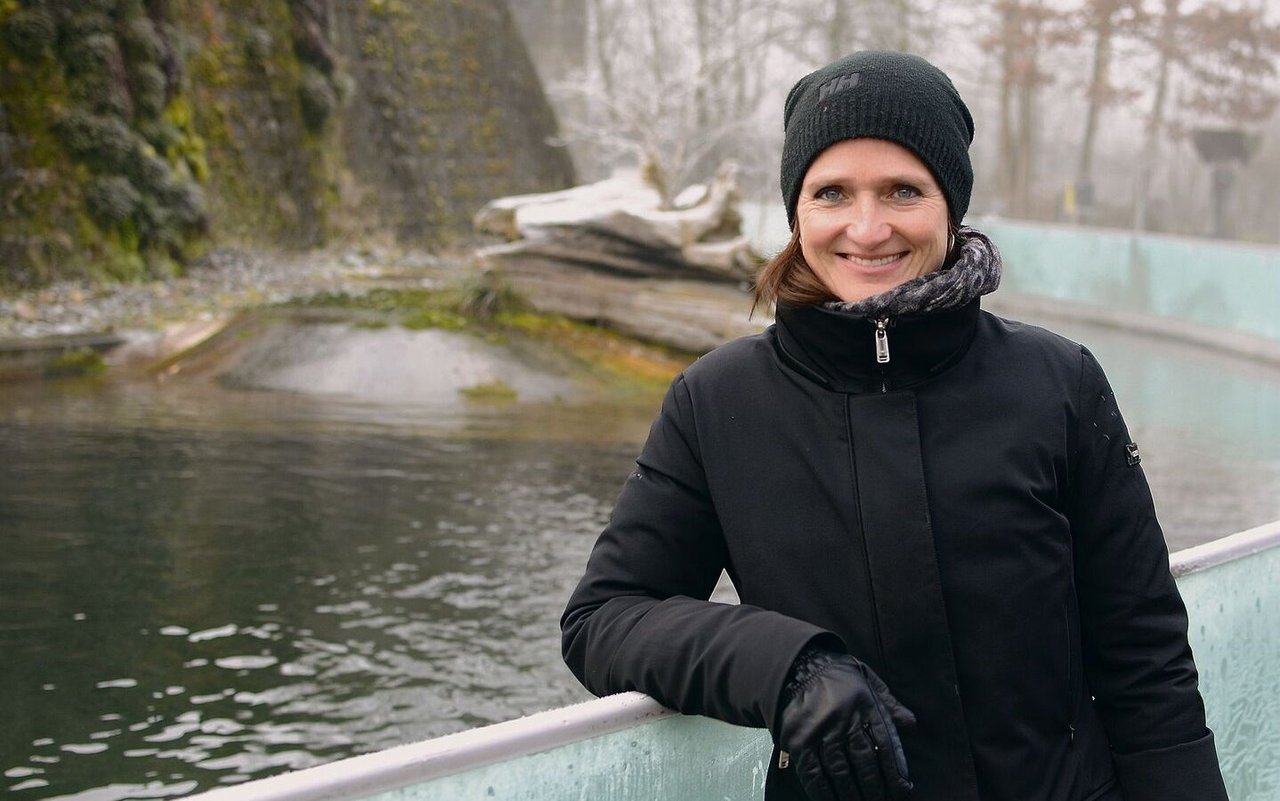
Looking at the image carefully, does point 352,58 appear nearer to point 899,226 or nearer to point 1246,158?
point 1246,158

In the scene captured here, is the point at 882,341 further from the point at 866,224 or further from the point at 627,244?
the point at 627,244

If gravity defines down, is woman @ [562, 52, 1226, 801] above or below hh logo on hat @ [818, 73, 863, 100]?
below

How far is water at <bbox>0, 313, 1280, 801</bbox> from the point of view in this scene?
4.81 meters

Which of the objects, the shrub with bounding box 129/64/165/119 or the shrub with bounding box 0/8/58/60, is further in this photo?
the shrub with bounding box 129/64/165/119

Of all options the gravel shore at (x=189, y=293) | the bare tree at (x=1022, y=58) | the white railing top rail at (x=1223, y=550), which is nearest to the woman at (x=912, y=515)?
the white railing top rail at (x=1223, y=550)

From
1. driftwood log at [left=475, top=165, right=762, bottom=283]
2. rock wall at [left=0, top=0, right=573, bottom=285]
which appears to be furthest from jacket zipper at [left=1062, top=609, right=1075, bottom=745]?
rock wall at [left=0, top=0, right=573, bottom=285]

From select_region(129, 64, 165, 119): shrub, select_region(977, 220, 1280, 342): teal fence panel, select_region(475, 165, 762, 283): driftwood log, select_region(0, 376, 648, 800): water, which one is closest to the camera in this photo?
select_region(0, 376, 648, 800): water

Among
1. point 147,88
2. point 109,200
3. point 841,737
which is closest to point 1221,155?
point 147,88

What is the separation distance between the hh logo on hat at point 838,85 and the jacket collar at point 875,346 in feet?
0.93

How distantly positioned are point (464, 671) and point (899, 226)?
3.89 meters

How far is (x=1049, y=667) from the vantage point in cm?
180

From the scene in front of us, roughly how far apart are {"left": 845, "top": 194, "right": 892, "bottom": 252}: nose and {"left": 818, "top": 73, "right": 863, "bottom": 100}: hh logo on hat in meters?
0.14

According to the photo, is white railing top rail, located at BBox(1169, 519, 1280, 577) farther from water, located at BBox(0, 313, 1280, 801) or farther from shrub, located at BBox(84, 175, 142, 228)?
shrub, located at BBox(84, 175, 142, 228)

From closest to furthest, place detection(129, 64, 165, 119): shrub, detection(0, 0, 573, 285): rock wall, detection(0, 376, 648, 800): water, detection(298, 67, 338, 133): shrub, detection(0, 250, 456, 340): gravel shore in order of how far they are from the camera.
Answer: detection(0, 376, 648, 800): water < detection(0, 250, 456, 340): gravel shore < detection(0, 0, 573, 285): rock wall < detection(129, 64, 165, 119): shrub < detection(298, 67, 338, 133): shrub
